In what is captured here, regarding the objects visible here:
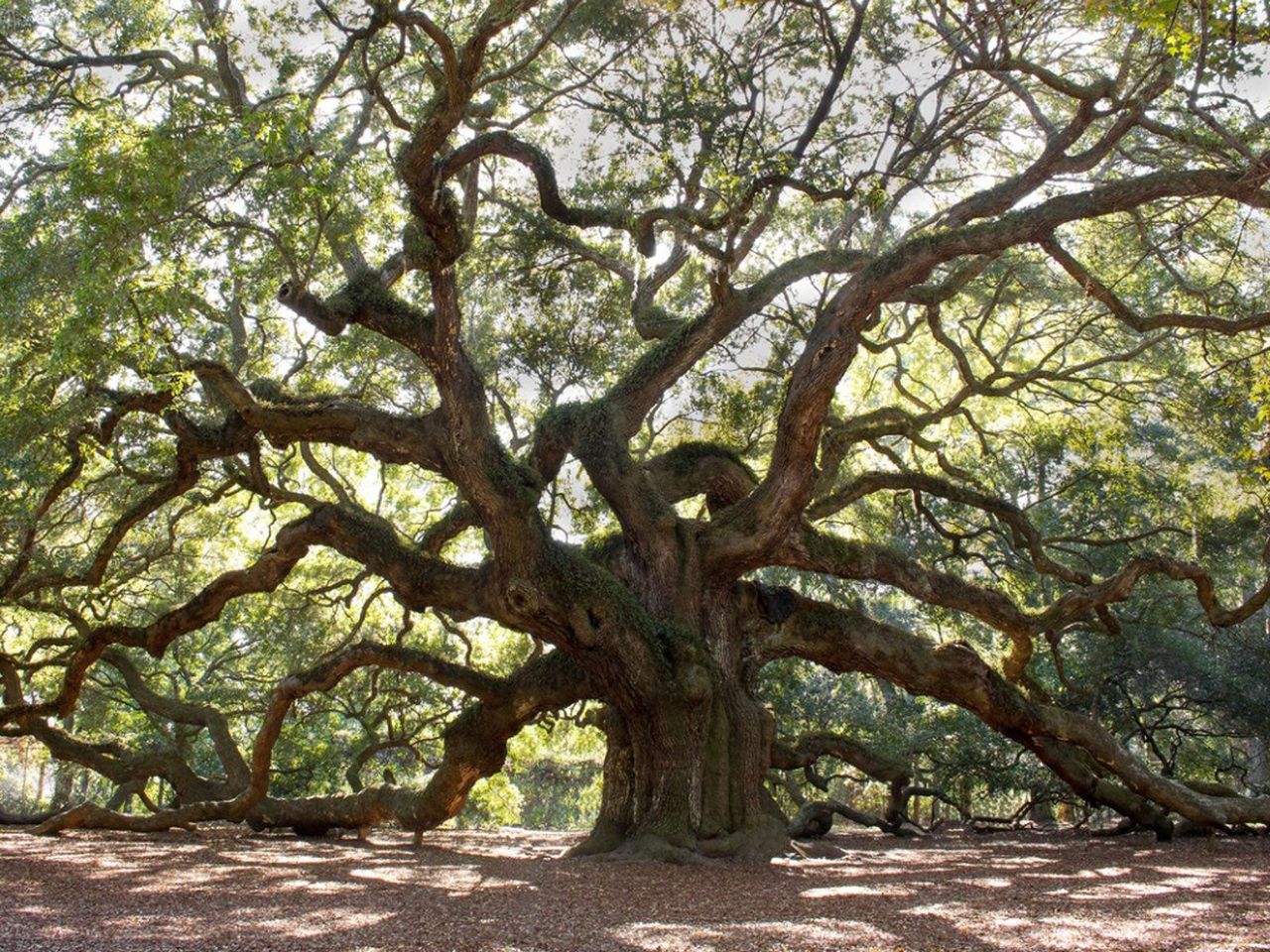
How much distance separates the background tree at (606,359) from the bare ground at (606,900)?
3.87 ft

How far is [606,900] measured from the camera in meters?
5.70

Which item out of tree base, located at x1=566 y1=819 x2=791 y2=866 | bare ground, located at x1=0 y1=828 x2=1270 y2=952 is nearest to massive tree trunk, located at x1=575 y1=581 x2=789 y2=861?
tree base, located at x1=566 y1=819 x2=791 y2=866

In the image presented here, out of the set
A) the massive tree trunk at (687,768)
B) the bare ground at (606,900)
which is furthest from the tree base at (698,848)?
the bare ground at (606,900)

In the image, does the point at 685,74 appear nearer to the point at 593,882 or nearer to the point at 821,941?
the point at 593,882

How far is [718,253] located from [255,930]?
637 cm

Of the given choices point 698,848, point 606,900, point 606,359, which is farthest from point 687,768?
point 606,359

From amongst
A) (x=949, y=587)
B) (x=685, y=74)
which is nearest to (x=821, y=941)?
(x=949, y=587)

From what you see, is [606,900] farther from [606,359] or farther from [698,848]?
[606,359]

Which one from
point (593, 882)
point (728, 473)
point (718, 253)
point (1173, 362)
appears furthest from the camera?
point (1173, 362)

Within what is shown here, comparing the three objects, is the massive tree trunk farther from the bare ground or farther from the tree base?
the bare ground

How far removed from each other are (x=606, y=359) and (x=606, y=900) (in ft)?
27.3

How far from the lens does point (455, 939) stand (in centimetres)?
434

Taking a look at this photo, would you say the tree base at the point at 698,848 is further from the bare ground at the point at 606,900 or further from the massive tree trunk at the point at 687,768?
the bare ground at the point at 606,900

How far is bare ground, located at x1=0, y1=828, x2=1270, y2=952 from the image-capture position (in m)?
4.31
